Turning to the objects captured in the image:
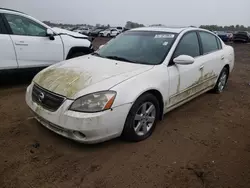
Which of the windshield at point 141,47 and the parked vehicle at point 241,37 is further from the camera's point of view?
the parked vehicle at point 241,37

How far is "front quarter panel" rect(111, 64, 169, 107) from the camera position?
2.80 metres

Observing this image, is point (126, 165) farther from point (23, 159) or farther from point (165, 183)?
point (23, 159)

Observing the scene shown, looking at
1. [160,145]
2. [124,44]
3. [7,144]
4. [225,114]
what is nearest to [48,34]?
[124,44]

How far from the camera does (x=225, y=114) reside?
441cm

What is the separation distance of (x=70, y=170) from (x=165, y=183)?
3.38 feet

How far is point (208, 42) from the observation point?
4746 millimetres

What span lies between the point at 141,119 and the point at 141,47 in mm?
1274

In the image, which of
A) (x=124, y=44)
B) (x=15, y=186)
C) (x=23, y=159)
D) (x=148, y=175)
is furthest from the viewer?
(x=124, y=44)

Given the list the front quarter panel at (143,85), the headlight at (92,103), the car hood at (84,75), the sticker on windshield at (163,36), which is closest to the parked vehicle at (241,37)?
the sticker on windshield at (163,36)

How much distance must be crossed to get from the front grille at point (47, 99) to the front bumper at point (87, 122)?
A: 55mm

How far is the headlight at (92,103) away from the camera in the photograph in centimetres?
268

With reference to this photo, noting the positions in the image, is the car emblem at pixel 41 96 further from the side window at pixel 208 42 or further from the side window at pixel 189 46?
the side window at pixel 208 42

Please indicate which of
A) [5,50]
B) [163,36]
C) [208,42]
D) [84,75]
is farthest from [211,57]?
[5,50]

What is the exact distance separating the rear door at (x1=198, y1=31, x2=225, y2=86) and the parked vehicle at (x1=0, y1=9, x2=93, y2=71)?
314 cm
